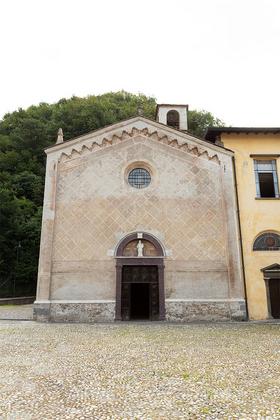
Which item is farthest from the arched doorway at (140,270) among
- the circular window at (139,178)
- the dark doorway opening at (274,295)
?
the dark doorway opening at (274,295)

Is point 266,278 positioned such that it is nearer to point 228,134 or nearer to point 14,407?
point 228,134

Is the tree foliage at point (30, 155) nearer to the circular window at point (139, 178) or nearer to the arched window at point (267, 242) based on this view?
the circular window at point (139, 178)

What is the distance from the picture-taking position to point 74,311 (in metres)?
13.9

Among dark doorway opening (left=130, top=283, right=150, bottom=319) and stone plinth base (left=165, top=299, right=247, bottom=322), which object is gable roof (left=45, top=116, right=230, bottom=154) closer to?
stone plinth base (left=165, top=299, right=247, bottom=322)

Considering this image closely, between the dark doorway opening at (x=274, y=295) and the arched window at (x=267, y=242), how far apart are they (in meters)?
1.59

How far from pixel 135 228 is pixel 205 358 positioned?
27.5ft

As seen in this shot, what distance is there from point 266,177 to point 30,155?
1119 inches

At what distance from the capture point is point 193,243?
14875 mm

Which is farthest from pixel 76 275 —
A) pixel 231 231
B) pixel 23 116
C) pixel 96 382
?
pixel 23 116

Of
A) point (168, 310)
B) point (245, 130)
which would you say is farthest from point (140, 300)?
point (245, 130)

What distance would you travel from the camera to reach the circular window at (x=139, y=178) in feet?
52.6

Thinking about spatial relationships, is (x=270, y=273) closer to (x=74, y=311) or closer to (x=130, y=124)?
(x=74, y=311)

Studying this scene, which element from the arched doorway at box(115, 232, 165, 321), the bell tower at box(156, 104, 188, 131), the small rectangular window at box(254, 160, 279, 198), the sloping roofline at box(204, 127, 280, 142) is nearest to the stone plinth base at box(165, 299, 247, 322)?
the arched doorway at box(115, 232, 165, 321)

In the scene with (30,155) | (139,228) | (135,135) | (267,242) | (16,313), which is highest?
(30,155)
